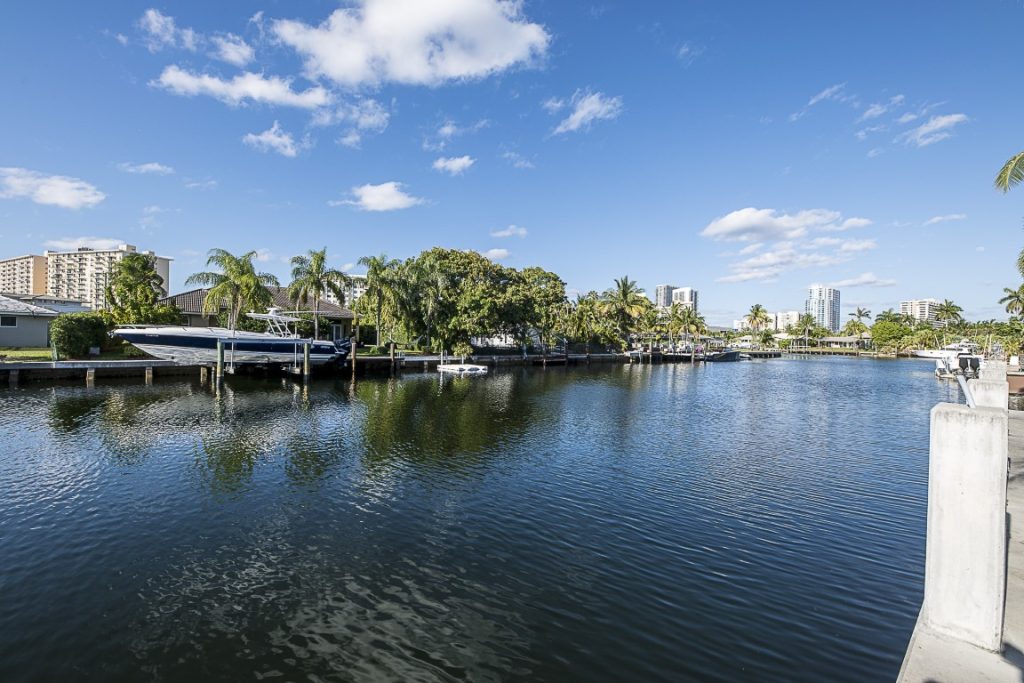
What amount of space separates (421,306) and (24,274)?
177 metres

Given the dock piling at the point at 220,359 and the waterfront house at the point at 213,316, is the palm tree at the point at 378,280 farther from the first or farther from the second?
the dock piling at the point at 220,359

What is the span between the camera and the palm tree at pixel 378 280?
4938 centimetres

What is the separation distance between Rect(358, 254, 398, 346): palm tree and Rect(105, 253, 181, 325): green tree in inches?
693

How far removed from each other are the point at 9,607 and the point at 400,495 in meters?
7.48

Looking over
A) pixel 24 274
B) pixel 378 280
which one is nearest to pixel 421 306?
pixel 378 280

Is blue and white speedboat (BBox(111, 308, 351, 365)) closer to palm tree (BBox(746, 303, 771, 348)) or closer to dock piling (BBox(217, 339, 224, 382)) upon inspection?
dock piling (BBox(217, 339, 224, 382))

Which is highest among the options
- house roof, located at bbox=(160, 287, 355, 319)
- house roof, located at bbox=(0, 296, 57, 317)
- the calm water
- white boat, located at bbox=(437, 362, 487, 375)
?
house roof, located at bbox=(160, 287, 355, 319)

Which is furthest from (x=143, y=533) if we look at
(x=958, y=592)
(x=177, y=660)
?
(x=958, y=592)

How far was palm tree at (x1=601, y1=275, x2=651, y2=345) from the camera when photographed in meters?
86.8

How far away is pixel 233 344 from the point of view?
38.9 meters

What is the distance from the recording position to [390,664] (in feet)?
22.3

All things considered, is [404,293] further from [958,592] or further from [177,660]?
[958,592]

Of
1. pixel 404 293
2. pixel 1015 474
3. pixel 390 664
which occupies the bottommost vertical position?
pixel 390 664

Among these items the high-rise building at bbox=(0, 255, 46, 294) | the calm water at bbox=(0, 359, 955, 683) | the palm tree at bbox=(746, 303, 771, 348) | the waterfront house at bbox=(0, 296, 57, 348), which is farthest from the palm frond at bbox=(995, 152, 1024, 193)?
the high-rise building at bbox=(0, 255, 46, 294)
